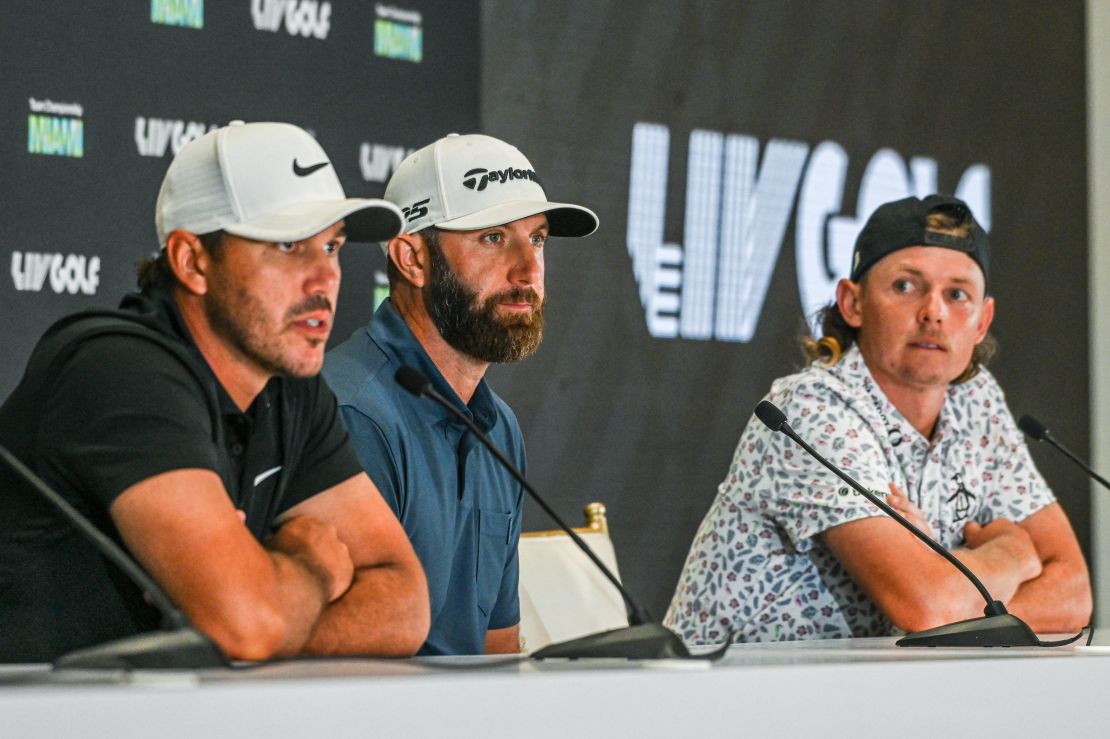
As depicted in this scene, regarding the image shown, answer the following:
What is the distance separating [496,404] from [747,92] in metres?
1.59

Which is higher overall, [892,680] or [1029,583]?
[892,680]

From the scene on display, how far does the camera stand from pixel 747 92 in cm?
345

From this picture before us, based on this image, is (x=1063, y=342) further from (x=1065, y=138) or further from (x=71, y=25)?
(x=71, y=25)

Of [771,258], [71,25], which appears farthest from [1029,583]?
[71,25]

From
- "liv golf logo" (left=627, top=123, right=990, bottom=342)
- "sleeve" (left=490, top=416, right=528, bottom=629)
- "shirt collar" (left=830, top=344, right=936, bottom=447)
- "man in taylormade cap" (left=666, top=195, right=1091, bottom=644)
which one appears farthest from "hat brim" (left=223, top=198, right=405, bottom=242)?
"liv golf logo" (left=627, top=123, right=990, bottom=342)

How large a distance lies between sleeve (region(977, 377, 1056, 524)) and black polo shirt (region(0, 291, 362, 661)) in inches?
57.7

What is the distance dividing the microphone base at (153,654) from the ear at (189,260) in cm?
58

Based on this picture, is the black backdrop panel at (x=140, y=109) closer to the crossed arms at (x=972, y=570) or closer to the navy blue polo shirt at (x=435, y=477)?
the navy blue polo shirt at (x=435, y=477)

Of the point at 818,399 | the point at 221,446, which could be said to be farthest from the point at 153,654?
the point at 818,399

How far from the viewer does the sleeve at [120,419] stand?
4.25 feet

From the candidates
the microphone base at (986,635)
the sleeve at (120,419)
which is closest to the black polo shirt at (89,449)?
the sleeve at (120,419)

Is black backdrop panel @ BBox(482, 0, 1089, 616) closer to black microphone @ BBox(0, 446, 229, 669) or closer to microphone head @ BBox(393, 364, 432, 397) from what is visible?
microphone head @ BBox(393, 364, 432, 397)

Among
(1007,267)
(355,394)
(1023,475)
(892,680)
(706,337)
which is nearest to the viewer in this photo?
(892,680)

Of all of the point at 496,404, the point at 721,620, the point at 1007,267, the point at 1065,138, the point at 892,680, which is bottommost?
the point at 721,620
